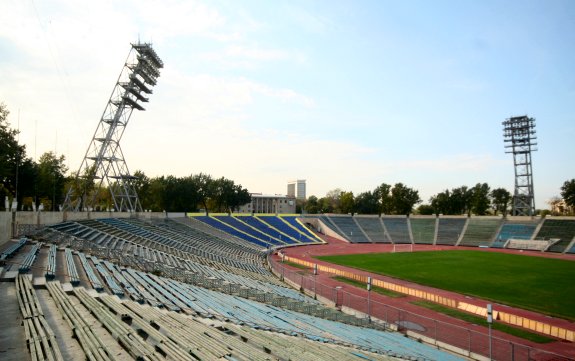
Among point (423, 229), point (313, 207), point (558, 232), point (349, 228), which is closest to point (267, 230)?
point (349, 228)

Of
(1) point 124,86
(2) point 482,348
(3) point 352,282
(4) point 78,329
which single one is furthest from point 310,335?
(1) point 124,86

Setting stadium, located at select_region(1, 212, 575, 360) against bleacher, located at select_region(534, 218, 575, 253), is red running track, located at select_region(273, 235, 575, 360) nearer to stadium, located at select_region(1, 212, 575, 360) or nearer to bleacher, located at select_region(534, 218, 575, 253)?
Answer: stadium, located at select_region(1, 212, 575, 360)

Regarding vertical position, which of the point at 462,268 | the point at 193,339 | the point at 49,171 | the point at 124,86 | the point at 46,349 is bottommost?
the point at 462,268

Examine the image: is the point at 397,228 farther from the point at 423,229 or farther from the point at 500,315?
the point at 500,315

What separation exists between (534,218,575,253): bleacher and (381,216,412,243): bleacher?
25.6m

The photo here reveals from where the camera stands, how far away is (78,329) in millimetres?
8438

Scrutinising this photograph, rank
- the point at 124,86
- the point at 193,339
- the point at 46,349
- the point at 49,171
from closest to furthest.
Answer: the point at 46,349, the point at 193,339, the point at 124,86, the point at 49,171

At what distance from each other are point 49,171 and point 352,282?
166 feet

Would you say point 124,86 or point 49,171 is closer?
point 124,86

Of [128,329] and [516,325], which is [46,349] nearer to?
[128,329]

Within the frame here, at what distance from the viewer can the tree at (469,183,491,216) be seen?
4161 inches

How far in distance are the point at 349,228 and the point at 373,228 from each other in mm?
6245

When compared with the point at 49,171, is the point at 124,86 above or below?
above

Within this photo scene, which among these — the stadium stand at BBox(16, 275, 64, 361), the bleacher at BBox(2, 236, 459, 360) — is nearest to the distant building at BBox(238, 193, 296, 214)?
the bleacher at BBox(2, 236, 459, 360)
